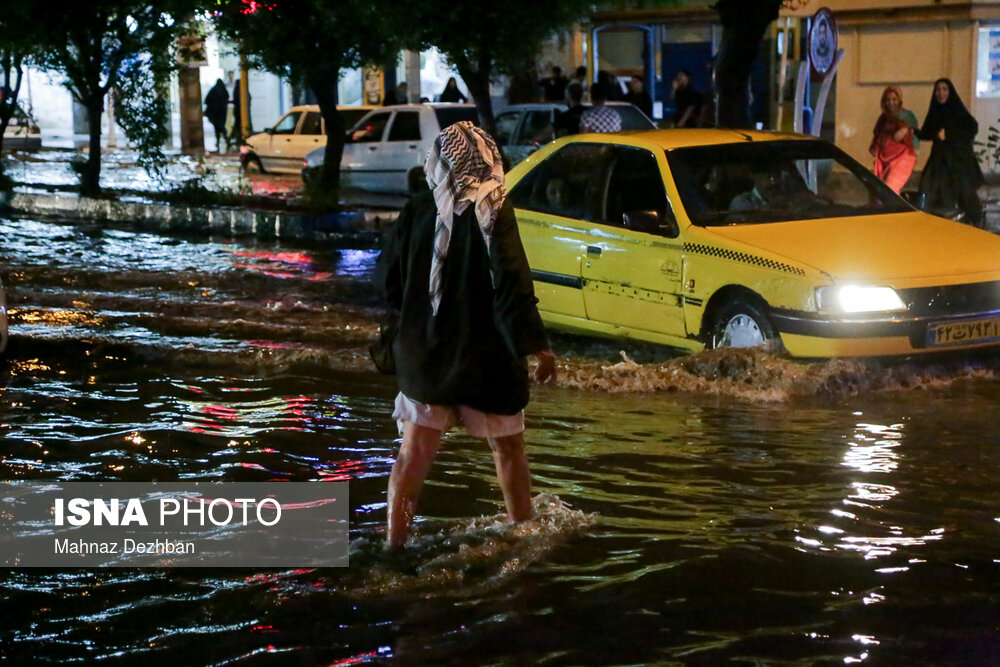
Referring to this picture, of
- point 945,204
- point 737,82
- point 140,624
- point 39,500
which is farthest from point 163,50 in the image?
point 140,624

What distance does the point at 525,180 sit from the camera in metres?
10.2

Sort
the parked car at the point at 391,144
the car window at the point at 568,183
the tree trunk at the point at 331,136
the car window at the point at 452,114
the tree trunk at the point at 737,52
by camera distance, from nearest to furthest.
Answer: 1. the car window at the point at 568,183
2. the tree trunk at the point at 737,52
3. the tree trunk at the point at 331,136
4. the parked car at the point at 391,144
5. the car window at the point at 452,114

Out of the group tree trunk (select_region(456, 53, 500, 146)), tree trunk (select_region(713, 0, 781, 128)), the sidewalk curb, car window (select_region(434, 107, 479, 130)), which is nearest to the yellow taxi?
tree trunk (select_region(713, 0, 781, 128))

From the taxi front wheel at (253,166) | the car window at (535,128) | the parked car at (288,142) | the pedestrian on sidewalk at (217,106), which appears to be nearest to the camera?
the car window at (535,128)

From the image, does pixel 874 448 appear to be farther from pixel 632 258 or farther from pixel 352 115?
pixel 352 115

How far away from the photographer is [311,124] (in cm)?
2742

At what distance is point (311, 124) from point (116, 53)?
5.90 metres

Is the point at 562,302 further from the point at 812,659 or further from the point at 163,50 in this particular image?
the point at 163,50

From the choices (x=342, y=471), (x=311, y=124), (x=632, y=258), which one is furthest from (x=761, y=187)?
(x=311, y=124)

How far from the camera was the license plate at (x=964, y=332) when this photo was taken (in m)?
8.10

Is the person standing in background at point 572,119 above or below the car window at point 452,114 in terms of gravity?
below

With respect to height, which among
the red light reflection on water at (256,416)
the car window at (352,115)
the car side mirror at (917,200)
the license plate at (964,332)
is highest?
the car window at (352,115)

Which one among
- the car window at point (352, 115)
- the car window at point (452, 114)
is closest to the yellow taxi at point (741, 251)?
the car window at point (452, 114)

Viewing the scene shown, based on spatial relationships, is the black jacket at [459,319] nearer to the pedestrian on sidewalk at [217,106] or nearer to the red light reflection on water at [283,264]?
the red light reflection on water at [283,264]
